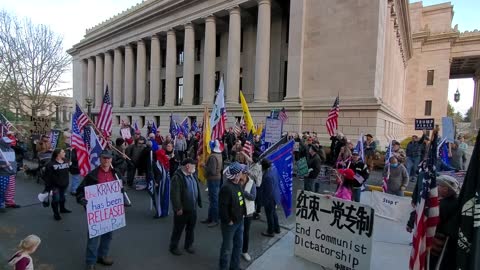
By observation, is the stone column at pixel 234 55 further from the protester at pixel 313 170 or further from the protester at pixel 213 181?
the protester at pixel 213 181

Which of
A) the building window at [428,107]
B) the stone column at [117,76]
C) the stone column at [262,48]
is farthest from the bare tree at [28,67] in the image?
the building window at [428,107]

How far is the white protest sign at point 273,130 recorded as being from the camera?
11.1 meters

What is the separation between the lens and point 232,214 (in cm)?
425

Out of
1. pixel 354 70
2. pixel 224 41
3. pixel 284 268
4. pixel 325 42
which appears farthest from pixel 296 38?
pixel 284 268

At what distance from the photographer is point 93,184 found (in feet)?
15.0

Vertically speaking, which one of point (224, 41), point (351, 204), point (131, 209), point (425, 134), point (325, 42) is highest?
point (224, 41)

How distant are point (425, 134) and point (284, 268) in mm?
9559

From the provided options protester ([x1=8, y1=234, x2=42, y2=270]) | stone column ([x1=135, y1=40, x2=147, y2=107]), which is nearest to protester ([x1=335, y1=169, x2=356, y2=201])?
protester ([x1=8, y1=234, x2=42, y2=270])

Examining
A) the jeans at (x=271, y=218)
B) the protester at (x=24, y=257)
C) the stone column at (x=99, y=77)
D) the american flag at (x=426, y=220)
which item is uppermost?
the stone column at (x=99, y=77)

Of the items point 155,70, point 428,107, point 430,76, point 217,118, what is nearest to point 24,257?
point 217,118

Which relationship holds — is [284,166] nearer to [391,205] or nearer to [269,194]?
[269,194]

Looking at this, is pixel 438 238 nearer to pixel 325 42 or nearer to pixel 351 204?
pixel 351 204

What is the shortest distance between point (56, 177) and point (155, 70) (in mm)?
29458

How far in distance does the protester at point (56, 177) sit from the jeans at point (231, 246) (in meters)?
4.59
